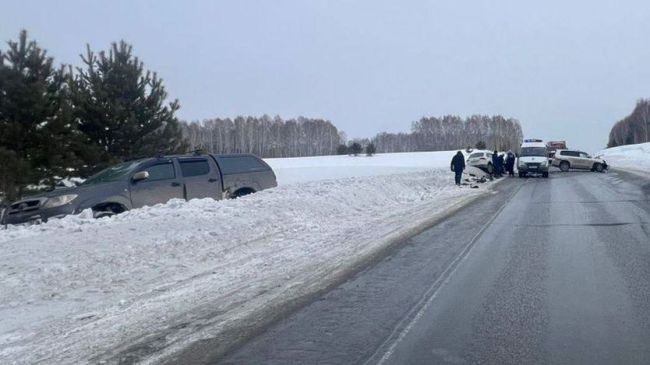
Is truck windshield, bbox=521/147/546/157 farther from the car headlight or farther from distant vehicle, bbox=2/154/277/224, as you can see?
the car headlight

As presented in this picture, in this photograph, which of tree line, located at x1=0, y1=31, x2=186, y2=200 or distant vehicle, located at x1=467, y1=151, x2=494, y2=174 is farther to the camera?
distant vehicle, located at x1=467, y1=151, x2=494, y2=174

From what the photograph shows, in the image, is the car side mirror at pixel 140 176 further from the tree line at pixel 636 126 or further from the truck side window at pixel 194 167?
the tree line at pixel 636 126

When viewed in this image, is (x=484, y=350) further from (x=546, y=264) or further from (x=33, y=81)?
(x=33, y=81)

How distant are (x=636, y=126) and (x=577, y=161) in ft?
390

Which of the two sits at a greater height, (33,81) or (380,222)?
(33,81)

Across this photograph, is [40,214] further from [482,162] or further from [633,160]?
[633,160]

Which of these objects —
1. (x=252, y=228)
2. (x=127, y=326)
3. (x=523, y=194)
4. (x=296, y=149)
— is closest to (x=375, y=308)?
(x=127, y=326)

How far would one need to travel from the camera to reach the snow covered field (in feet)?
20.2

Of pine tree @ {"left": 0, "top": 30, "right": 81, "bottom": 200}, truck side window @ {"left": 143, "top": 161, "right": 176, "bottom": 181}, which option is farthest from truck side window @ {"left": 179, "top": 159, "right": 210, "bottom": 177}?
pine tree @ {"left": 0, "top": 30, "right": 81, "bottom": 200}

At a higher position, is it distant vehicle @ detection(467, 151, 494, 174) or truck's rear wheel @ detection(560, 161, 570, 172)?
distant vehicle @ detection(467, 151, 494, 174)

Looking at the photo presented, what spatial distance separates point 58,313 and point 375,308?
11.3 feet

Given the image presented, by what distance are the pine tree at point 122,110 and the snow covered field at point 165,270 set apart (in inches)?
548

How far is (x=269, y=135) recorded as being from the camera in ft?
444

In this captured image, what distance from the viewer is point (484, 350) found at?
5.48 metres
